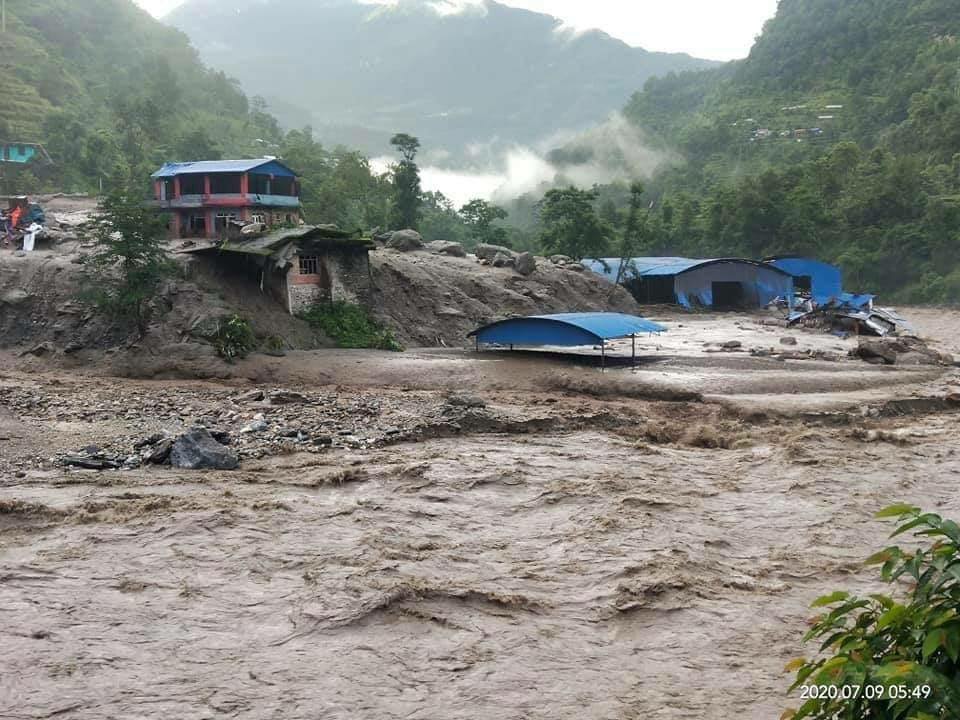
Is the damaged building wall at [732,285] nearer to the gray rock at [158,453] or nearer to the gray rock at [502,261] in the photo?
the gray rock at [502,261]

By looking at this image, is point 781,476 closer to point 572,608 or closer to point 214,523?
point 572,608

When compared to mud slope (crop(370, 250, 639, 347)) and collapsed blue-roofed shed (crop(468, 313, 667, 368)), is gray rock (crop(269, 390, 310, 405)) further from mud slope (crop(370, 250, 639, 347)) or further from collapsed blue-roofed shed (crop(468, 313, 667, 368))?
mud slope (crop(370, 250, 639, 347))

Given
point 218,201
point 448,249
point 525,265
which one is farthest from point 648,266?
point 218,201

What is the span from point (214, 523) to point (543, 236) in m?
40.1

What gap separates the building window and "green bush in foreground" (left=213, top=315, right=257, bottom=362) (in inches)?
152

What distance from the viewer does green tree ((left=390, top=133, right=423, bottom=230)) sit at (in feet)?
162

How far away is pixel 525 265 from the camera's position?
39.3 m

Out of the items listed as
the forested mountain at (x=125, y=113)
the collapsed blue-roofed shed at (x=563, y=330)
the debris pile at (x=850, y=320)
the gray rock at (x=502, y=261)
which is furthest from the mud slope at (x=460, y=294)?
the forested mountain at (x=125, y=113)

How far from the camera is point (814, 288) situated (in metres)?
50.8

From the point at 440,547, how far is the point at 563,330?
46.8ft

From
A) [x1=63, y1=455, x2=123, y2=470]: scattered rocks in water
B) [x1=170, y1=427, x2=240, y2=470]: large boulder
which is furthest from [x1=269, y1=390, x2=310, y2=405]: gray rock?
[x1=63, y1=455, x2=123, y2=470]: scattered rocks in water

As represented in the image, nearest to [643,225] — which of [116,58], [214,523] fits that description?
[214,523]

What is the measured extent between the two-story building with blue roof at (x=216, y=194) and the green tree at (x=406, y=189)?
33.7ft

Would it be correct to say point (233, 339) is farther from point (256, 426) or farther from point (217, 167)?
point (217, 167)
